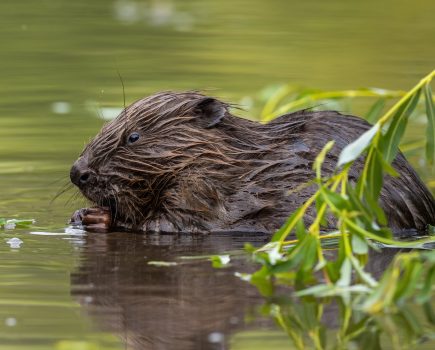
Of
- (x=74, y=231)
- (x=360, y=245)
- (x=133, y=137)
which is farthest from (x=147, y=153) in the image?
(x=360, y=245)

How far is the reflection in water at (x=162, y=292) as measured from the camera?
4.76m

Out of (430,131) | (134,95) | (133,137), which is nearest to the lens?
(430,131)

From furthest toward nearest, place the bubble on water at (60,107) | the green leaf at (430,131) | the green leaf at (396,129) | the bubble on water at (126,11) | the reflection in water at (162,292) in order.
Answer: the bubble on water at (126,11) < the bubble on water at (60,107) < the green leaf at (430,131) < the green leaf at (396,129) < the reflection in water at (162,292)

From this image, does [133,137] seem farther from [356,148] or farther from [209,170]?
[356,148]

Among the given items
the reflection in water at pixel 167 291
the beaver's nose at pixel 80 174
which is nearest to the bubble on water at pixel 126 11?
the beaver's nose at pixel 80 174

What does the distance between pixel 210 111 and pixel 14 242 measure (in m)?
1.25

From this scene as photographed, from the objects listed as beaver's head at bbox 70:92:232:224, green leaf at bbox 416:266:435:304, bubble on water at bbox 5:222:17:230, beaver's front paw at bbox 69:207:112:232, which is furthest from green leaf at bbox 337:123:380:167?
bubble on water at bbox 5:222:17:230

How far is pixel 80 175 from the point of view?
6.89 meters

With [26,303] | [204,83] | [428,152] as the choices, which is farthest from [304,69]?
[26,303]

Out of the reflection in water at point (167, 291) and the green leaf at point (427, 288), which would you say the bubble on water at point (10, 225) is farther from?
the green leaf at point (427, 288)

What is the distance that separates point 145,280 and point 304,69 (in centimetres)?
733

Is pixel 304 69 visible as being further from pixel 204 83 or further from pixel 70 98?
pixel 70 98

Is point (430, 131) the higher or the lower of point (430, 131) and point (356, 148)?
the higher

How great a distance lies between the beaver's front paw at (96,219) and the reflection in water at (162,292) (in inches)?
4.5
